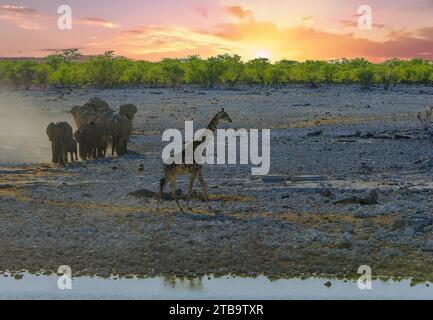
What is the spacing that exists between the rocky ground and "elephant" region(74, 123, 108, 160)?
3.28ft

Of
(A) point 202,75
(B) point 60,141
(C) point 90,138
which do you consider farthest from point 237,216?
(A) point 202,75

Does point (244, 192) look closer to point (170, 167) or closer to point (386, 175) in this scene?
point (170, 167)

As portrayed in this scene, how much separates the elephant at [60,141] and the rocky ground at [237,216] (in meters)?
0.78

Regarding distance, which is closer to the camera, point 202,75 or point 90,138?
point 90,138

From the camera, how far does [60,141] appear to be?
23812 millimetres

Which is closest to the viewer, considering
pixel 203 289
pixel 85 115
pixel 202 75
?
pixel 203 289

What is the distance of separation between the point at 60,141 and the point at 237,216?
10568 millimetres

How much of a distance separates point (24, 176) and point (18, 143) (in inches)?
358

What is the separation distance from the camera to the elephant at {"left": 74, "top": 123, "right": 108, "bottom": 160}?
79.9 feet

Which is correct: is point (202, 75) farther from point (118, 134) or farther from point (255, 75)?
point (118, 134)

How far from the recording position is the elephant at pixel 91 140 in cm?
2434

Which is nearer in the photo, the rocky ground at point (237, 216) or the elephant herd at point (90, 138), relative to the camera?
the rocky ground at point (237, 216)

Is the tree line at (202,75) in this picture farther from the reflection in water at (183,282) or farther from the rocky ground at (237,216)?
the reflection in water at (183,282)

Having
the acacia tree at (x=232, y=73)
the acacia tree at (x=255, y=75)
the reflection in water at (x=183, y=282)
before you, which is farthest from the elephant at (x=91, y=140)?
the acacia tree at (x=255, y=75)
